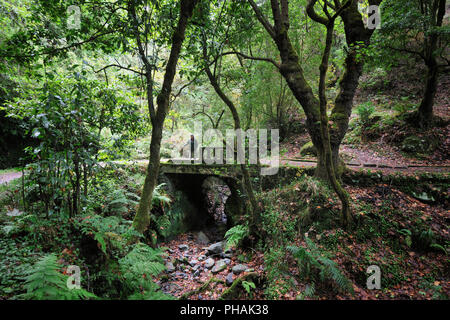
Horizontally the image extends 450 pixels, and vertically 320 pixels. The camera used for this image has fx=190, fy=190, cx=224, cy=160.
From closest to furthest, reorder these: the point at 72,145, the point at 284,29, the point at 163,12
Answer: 1. the point at 72,145
2. the point at 163,12
3. the point at 284,29

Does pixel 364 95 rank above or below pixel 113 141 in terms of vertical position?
above

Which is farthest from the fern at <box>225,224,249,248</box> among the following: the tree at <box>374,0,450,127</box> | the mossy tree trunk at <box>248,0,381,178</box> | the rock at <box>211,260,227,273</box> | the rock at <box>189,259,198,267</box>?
the tree at <box>374,0,450,127</box>

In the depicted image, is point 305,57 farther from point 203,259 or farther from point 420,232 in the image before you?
point 203,259

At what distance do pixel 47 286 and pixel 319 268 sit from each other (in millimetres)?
3965

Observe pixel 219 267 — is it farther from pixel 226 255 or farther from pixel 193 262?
pixel 193 262

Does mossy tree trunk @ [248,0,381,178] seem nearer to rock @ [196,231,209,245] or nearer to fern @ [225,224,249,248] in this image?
fern @ [225,224,249,248]

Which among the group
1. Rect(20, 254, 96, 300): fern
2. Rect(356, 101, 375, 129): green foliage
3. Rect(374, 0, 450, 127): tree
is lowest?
Rect(20, 254, 96, 300): fern

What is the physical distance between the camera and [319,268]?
11.7 ft

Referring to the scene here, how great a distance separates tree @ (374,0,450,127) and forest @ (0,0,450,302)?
0.06m

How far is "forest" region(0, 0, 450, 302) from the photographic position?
295 centimetres

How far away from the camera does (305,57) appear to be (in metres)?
9.61

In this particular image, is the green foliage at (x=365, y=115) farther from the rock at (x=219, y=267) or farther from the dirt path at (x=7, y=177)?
the dirt path at (x=7, y=177)
